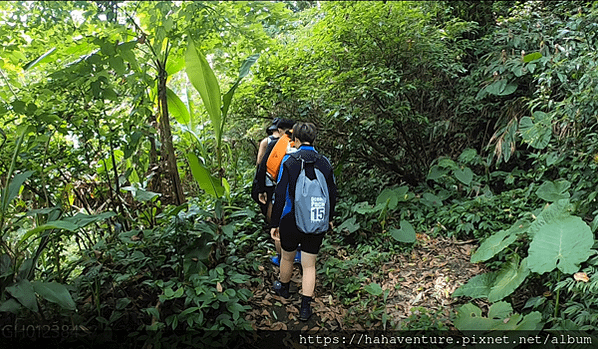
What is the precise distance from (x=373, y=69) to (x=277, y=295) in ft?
8.54

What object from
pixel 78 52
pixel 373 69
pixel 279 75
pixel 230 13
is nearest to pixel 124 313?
pixel 78 52

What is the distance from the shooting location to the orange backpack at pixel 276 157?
3.80 meters

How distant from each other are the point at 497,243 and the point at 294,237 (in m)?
1.90

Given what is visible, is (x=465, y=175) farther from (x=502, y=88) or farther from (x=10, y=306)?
(x=10, y=306)

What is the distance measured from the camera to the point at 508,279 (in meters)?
3.32

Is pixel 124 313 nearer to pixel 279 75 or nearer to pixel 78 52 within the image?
pixel 78 52

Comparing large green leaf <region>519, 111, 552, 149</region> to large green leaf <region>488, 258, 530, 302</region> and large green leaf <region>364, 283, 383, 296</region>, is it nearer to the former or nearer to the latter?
large green leaf <region>488, 258, 530, 302</region>

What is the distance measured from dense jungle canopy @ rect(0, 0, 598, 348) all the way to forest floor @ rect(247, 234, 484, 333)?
0.06 ft

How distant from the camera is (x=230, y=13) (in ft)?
10.6

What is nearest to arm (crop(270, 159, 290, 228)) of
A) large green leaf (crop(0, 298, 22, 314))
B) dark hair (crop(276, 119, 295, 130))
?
dark hair (crop(276, 119, 295, 130))

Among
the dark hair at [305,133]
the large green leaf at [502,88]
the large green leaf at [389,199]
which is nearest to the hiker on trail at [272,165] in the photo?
the dark hair at [305,133]

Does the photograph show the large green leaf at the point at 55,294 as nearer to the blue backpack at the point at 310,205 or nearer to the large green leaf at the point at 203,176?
the large green leaf at the point at 203,176

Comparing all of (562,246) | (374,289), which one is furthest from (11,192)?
(562,246)

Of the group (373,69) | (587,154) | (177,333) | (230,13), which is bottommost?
(177,333)
